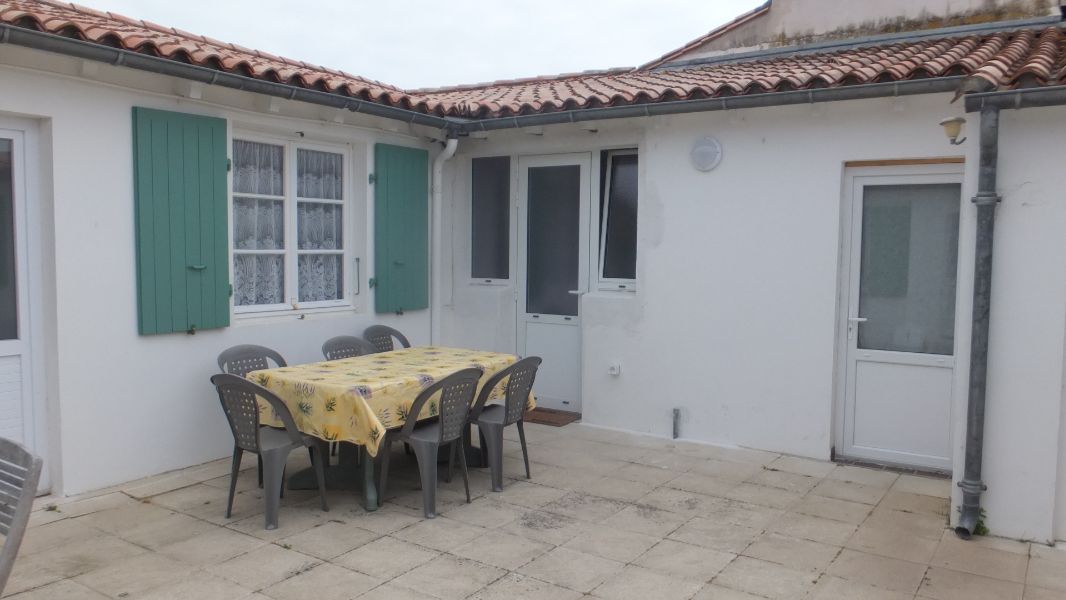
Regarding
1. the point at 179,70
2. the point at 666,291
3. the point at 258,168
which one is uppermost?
the point at 179,70

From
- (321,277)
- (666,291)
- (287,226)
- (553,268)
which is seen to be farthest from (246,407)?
(553,268)

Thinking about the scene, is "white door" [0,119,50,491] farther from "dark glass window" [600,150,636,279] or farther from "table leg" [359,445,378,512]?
"dark glass window" [600,150,636,279]

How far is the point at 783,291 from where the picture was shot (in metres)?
6.60

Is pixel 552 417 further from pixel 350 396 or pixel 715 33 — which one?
pixel 715 33

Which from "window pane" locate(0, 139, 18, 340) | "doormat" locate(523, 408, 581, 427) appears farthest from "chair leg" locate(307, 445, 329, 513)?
"doormat" locate(523, 408, 581, 427)

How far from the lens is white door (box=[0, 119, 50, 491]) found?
5.05 m

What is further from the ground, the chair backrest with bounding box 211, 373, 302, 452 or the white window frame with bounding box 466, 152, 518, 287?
the white window frame with bounding box 466, 152, 518, 287

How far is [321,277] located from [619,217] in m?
2.98

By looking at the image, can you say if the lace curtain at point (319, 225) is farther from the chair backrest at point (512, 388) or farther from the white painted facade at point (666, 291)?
the chair backrest at point (512, 388)

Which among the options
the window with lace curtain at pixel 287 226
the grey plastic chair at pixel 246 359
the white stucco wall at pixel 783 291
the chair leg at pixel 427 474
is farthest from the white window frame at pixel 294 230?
the chair leg at pixel 427 474

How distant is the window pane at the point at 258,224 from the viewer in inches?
256

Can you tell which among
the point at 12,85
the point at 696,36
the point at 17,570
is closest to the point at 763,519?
the point at 17,570

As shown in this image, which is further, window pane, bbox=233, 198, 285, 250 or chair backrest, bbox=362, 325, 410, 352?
chair backrest, bbox=362, 325, 410, 352

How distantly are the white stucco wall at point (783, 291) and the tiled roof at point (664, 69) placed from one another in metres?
0.35
